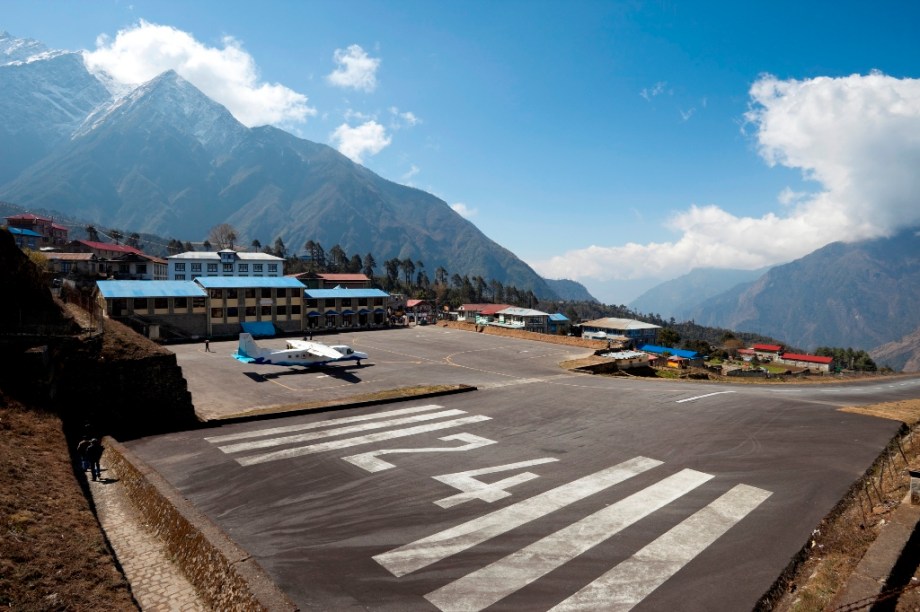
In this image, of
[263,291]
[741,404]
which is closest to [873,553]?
[741,404]

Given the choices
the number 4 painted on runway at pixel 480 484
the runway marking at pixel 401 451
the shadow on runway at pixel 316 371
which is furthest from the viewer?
the shadow on runway at pixel 316 371

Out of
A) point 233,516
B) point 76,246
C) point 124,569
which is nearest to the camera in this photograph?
point 124,569

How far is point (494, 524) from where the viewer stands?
13398mm

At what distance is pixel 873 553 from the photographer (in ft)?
33.4

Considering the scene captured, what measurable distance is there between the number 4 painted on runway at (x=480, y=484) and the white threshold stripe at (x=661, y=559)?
16.2ft

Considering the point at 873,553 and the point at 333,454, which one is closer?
the point at 873,553

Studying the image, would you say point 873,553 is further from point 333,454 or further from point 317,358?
point 317,358

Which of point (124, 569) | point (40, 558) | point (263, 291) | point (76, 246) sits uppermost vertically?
point (76, 246)

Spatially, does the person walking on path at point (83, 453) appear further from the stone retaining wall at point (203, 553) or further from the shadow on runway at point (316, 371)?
the shadow on runway at point (316, 371)

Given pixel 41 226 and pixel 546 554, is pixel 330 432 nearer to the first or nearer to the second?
pixel 546 554

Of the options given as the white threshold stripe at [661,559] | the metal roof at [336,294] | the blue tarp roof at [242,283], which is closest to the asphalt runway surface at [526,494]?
the white threshold stripe at [661,559]

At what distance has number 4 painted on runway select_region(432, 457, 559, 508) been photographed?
15.2 metres

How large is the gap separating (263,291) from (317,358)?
32.2m

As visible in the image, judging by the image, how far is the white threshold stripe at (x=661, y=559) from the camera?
9.94 metres
